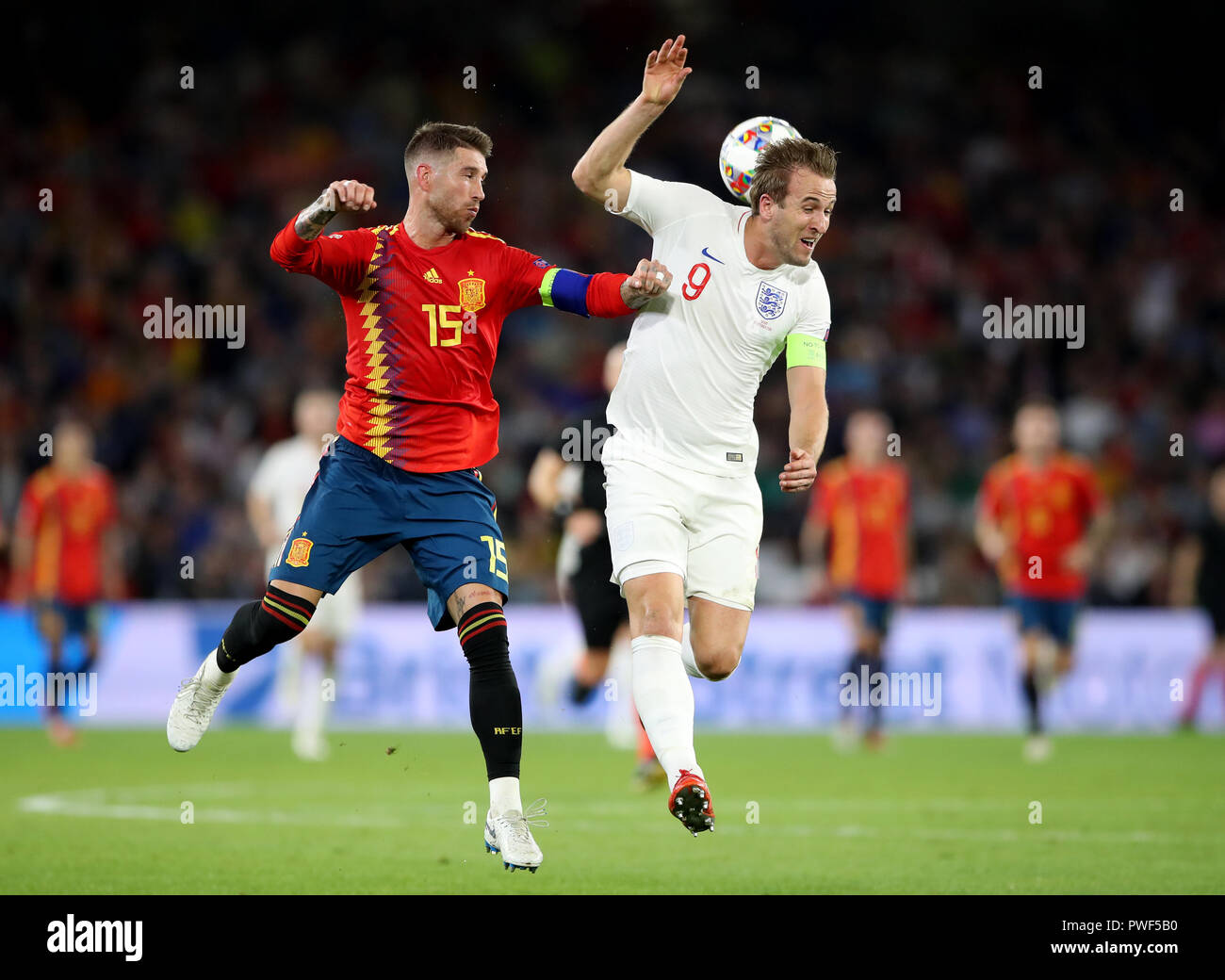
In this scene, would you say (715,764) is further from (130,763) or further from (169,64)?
(169,64)

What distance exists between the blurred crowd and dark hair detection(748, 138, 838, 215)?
9.78 meters

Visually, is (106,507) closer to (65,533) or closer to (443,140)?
(65,533)

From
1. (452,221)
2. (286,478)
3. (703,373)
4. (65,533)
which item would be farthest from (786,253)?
(65,533)

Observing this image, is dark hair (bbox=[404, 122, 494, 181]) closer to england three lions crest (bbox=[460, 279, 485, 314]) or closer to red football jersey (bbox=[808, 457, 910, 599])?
england three lions crest (bbox=[460, 279, 485, 314])

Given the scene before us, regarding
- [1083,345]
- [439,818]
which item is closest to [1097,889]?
[439,818]

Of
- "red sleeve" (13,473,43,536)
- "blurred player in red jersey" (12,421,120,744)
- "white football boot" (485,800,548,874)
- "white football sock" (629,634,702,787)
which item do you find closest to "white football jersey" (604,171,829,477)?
A: "white football sock" (629,634,702,787)

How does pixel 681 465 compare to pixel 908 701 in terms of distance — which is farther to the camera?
pixel 908 701

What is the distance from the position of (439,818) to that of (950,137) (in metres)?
14.8

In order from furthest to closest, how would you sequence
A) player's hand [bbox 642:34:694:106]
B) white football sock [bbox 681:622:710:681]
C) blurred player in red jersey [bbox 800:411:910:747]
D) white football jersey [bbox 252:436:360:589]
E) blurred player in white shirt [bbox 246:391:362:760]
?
1. blurred player in red jersey [bbox 800:411:910:747]
2. white football jersey [bbox 252:436:360:589]
3. blurred player in white shirt [bbox 246:391:362:760]
4. white football sock [bbox 681:622:710:681]
5. player's hand [bbox 642:34:694:106]

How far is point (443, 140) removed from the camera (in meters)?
6.29

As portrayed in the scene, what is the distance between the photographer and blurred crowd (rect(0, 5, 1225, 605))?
57.0ft

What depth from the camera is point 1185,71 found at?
2172 centimetres

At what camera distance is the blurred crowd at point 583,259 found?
17.4 metres

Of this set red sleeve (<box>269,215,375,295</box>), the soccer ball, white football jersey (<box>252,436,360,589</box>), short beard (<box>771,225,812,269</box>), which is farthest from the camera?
white football jersey (<box>252,436,360,589</box>)
